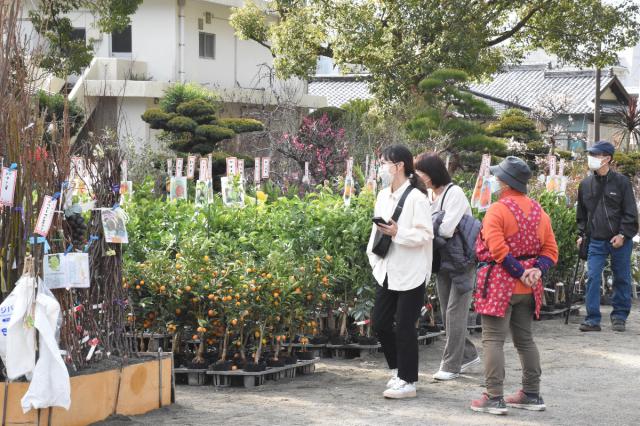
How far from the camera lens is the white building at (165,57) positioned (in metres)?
27.8

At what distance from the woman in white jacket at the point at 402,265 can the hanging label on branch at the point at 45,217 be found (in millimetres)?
2272

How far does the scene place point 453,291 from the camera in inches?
313

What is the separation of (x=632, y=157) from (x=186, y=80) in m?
12.5

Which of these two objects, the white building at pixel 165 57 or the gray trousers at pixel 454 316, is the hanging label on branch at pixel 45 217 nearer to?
the gray trousers at pixel 454 316

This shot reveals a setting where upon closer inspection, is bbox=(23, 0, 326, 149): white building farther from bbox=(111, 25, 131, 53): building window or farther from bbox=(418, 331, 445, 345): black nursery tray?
bbox=(418, 331, 445, 345): black nursery tray

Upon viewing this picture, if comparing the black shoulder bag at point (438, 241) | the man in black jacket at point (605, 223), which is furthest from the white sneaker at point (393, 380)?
the man in black jacket at point (605, 223)

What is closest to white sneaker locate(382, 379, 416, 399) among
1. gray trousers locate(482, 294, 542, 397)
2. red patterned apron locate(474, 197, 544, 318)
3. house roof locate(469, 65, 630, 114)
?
gray trousers locate(482, 294, 542, 397)

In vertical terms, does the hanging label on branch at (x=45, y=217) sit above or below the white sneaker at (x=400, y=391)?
above

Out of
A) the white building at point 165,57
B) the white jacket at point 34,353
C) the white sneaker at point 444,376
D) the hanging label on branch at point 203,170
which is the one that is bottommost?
the white sneaker at point 444,376

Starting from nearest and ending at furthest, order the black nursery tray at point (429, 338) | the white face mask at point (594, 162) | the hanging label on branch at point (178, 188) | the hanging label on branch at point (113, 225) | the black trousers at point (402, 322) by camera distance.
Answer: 1. the hanging label on branch at point (113, 225)
2. the black trousers at point (402, 322)
3. the black nursery tray at point (429, 338)
4. the white face mask at point (594, 162)
5. the hanging label on branch at point (178, 188)

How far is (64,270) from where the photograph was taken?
6.01 meters

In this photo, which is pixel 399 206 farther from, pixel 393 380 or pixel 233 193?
pixel 233 193

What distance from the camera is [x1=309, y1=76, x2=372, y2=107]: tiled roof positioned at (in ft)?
155

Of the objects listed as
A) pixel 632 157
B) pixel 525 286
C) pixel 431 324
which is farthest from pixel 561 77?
pixel 525 286
